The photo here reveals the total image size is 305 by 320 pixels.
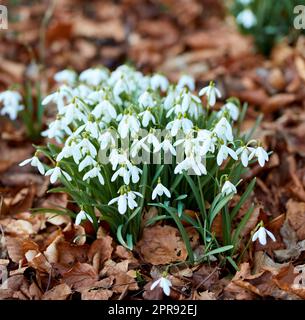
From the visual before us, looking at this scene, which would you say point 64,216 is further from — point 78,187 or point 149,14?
point 149,14

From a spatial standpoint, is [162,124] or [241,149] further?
[162,124]

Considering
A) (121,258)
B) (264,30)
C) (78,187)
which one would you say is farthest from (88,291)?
(264,30)

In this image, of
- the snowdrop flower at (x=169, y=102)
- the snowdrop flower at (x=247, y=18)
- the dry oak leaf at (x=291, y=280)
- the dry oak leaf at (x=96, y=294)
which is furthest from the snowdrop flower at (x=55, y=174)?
the snowdrop flower at (x=247, y=18)

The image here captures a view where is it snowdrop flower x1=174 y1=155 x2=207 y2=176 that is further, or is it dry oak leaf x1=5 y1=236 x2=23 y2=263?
dry oak leaf x1=5 y1=236 x2=23 y2=263

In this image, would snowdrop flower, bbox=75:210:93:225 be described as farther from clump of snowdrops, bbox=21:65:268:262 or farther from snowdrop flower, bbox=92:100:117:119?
snowdrop flower, bbox=92:100:117:119

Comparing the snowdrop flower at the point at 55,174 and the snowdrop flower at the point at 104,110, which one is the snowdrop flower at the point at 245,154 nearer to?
the snowdrop flower at the point at 104,110

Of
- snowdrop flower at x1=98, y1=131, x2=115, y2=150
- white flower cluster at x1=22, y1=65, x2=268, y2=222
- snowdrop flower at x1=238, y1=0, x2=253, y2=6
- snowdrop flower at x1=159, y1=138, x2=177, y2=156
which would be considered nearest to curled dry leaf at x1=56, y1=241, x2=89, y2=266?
white flower cluster at x1=22, y1=65, x2=268, y2=222

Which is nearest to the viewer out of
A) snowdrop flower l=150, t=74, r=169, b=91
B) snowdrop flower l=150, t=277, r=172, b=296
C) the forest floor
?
snowdrop flower l=150, t=277, r=172, b=296
